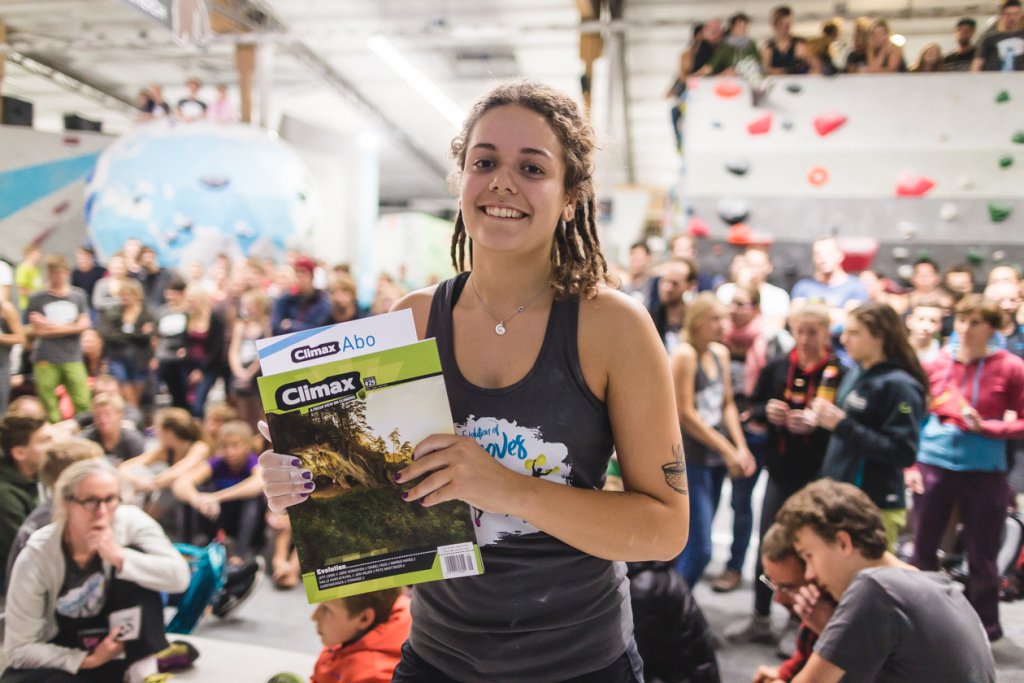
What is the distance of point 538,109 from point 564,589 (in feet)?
2.19

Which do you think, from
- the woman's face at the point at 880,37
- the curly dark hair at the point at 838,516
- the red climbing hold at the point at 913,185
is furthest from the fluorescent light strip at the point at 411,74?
the curly dark hair at the point at 838,516

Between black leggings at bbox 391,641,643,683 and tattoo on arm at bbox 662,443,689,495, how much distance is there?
255 mm

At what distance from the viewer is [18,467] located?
316cm

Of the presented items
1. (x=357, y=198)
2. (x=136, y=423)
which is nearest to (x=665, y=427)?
(x=136, y=423)

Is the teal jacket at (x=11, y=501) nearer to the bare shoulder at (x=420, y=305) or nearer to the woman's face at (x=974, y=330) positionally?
the bare shoulder at (x=420, y=305)

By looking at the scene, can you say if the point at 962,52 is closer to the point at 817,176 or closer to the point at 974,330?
the point at 817,176

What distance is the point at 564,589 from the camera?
1.06 metres

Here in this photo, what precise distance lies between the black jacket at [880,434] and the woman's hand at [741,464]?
18.7 inches

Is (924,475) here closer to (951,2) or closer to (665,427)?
(665,427)

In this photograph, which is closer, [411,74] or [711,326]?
[711,326]

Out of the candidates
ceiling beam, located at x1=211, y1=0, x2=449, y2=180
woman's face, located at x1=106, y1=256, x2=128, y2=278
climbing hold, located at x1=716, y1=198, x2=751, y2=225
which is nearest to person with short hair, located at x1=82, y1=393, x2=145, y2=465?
woman's face, located at x1=106, y1=256, x2=128, y2=278

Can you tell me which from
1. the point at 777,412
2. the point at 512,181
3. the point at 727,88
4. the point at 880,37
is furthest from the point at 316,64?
the point at 512,181

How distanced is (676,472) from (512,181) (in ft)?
1.50

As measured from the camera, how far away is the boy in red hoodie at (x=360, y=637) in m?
2.33
